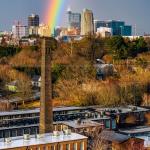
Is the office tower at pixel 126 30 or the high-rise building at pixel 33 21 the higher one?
the high-rise building at pixel 33 21

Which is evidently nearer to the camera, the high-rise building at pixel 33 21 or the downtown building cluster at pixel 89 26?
the downtown building cluster at pixel 89 26

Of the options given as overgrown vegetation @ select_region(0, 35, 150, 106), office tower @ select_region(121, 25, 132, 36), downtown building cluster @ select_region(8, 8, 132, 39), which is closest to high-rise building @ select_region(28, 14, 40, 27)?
downtown building cluster @ select_region(8, 8, 132, 39)

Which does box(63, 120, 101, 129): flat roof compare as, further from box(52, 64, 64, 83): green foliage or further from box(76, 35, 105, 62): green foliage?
box(76, 35, 105, 62): green foliage

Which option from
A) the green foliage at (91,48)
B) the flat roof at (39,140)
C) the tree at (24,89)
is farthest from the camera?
the green foliage at (91,48)

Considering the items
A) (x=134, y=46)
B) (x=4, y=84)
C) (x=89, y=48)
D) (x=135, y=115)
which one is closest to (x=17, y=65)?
(x=4, y=84)

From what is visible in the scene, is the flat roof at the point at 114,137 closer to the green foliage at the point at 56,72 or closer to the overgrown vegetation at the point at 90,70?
the overgrown vegetation at the point at 90,70

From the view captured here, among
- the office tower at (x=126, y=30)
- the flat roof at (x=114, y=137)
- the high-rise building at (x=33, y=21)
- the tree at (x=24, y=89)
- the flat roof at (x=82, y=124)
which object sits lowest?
the flat roof at (x=114, y=137)

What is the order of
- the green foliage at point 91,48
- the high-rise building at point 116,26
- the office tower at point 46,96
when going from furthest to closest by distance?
the high-rise building at point 116,26 < the green foliage at point 91,48 < the office tower at point 46,96

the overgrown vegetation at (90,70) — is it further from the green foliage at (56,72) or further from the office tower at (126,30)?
the office tower at (126,30)

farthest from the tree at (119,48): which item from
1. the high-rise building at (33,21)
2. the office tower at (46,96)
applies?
the high-rise building at (33,21)
